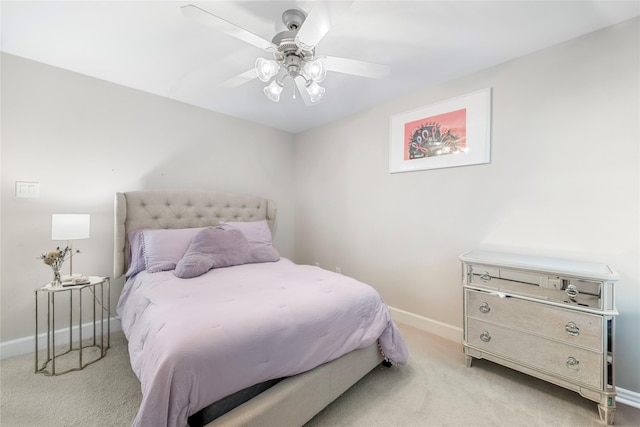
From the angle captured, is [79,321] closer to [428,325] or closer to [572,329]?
[428,325]

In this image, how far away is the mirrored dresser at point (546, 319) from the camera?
4.80 feet

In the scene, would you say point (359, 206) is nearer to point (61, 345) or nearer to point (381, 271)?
point (381, 271)

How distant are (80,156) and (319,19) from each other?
2.45 m

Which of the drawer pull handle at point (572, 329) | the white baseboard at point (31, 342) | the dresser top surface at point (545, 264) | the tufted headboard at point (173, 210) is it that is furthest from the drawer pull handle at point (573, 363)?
the white baseboard at point (31, 342)

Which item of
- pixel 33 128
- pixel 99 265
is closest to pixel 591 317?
pixel 99 265

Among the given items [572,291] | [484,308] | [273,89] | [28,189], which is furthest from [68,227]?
[572,291]

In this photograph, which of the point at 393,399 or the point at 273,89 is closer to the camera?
the point at 393,399

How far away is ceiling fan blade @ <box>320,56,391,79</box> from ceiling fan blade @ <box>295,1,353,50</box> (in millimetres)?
294

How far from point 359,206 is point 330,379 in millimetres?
2000

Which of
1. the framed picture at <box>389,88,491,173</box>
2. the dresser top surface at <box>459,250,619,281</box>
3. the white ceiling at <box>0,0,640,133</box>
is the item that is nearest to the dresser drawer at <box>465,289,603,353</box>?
the dresser top surface at <box>459,250,619,281</box>

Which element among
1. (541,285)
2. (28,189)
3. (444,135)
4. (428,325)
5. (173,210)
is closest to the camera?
(541,285)

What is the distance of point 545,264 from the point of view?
170 centimetres

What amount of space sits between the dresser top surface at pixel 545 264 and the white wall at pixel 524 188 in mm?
117

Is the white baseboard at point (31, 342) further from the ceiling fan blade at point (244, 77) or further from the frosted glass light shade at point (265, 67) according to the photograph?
the frosted glass light shade at point (265, 67)
